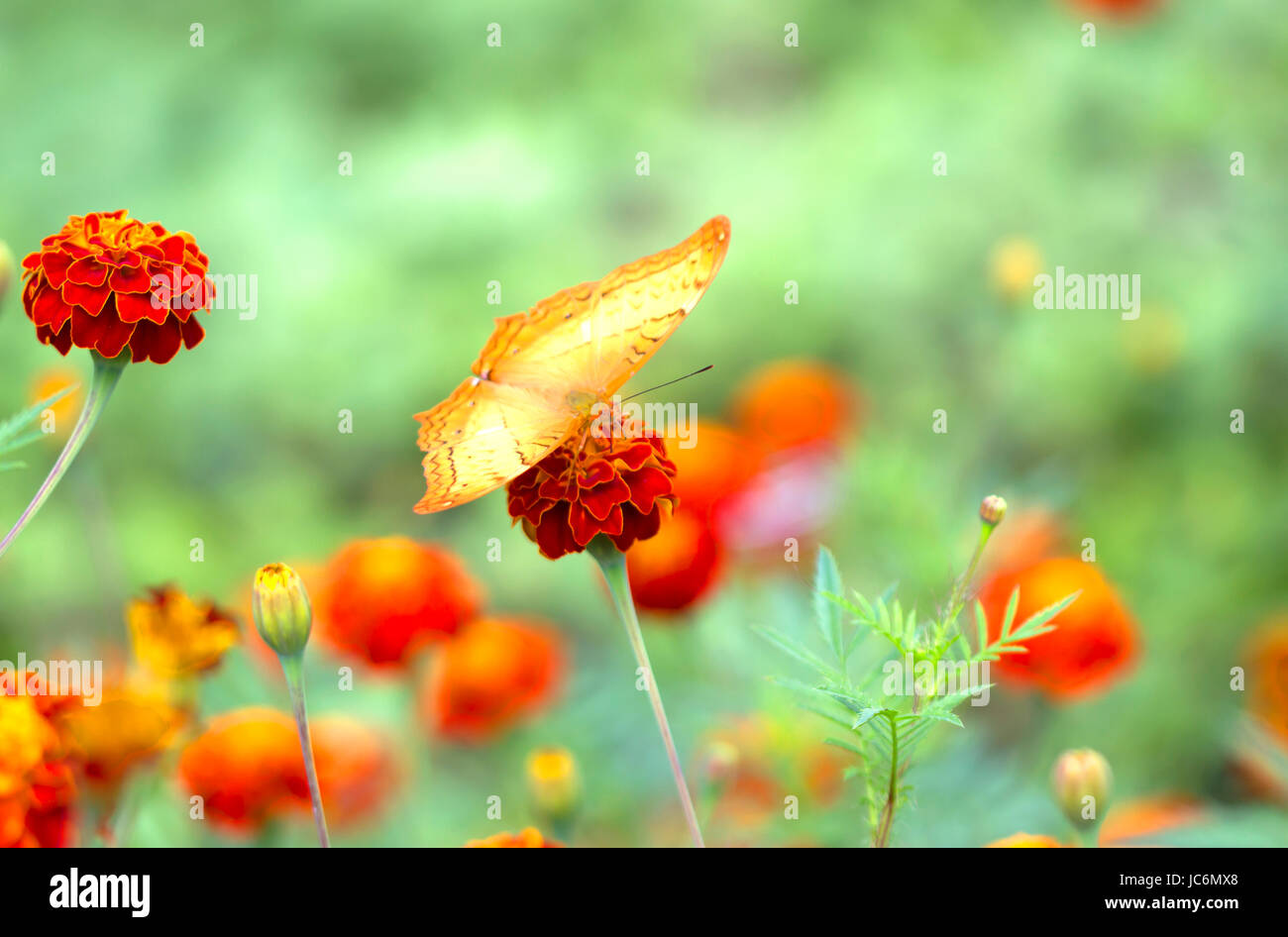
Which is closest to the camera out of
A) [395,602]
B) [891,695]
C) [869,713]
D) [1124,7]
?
[869,713]

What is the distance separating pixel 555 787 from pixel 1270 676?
83cm

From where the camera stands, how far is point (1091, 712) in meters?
1.17

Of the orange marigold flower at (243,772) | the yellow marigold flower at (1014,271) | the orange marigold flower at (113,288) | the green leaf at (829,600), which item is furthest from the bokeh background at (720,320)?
the orange marigold flower at (113,288)

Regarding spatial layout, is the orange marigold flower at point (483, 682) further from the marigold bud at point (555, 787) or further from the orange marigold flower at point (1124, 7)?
the orange marigold flower at point (1124, 7)

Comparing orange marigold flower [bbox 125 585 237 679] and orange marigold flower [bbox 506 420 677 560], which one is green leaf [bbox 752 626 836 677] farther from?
orange marigold flower [bbox 125 585 237 679]

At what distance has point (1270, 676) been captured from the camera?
1125 mm

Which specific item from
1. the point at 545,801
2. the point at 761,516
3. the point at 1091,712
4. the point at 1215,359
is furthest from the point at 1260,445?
the point at 545,801

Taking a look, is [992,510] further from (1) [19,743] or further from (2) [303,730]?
(1) [19,743]

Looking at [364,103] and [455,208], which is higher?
[364,103]

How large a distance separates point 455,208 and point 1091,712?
1.34 metres

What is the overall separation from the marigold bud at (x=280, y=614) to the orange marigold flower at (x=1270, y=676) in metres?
0.84

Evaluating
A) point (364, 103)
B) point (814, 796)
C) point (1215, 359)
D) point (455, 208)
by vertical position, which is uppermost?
point (364, 103)

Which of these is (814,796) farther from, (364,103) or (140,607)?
(364,103)

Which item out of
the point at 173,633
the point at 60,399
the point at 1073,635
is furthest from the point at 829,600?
the point at 60,399
